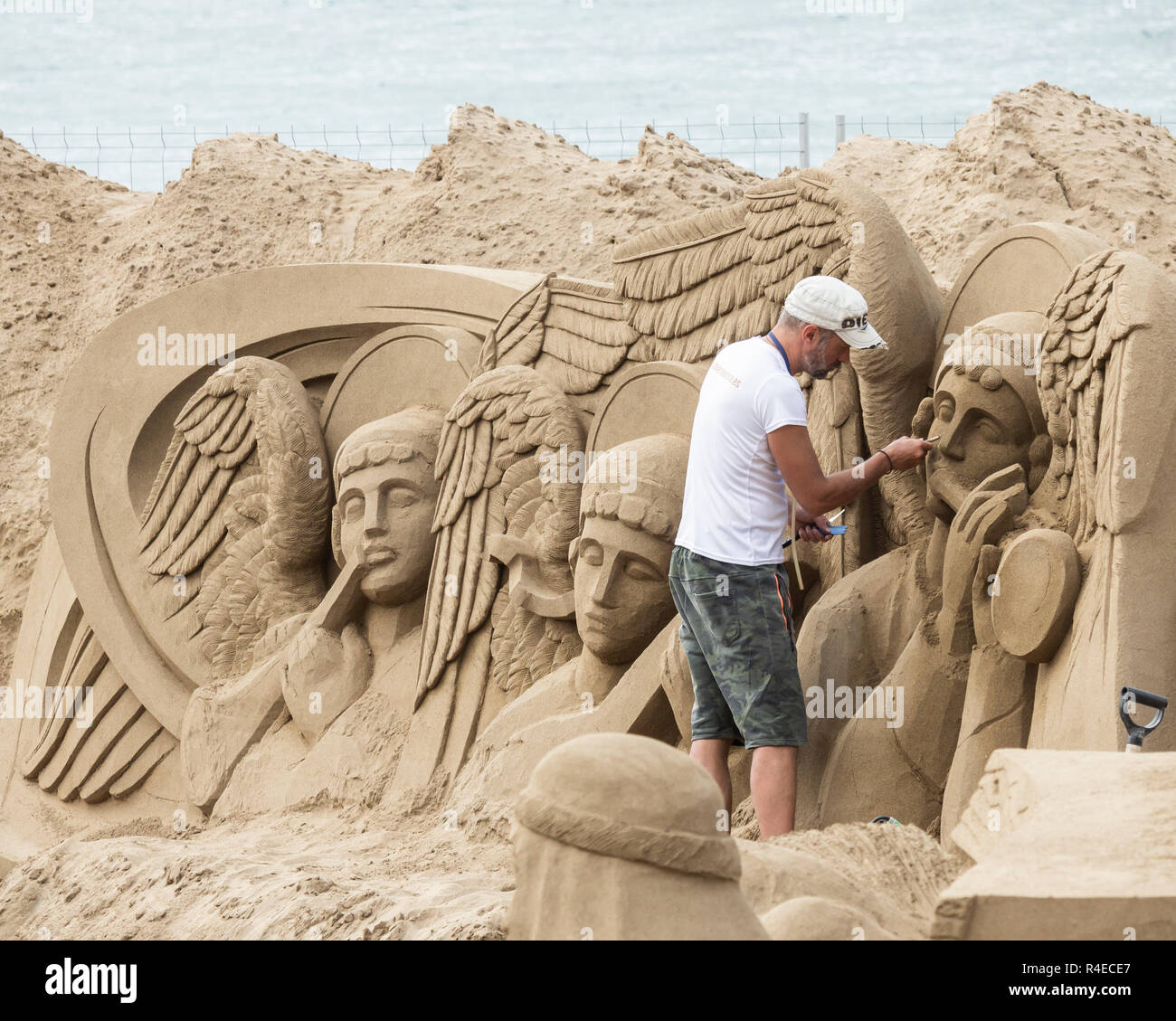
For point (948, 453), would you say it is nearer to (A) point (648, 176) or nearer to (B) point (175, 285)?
(A) point (648, 176)

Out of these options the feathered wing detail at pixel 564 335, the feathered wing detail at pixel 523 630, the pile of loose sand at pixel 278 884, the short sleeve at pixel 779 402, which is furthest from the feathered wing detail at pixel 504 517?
the short sleeve at pixel 779 402

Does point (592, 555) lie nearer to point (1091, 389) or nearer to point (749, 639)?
point (749, 639)

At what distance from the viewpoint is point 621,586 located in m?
5.54

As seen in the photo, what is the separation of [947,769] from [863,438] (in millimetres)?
1172

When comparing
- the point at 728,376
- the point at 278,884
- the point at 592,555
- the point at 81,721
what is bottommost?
the point at 278,884

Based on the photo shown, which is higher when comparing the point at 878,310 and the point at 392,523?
the point at 878,310

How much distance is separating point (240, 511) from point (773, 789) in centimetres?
358

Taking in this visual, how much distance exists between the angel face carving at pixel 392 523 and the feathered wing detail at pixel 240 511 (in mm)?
514

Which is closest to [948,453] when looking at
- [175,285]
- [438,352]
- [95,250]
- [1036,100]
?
[438,352]

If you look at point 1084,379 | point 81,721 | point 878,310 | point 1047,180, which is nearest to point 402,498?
point 81,721

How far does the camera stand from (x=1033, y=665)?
4.51m

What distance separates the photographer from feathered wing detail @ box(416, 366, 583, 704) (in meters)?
6.11

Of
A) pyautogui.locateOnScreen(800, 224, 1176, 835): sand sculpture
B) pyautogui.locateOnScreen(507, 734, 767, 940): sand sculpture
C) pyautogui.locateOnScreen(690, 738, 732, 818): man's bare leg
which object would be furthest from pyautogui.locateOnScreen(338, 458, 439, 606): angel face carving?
pyautogui.locateOnScreen(507, 734, 767, 940): sand sculpture

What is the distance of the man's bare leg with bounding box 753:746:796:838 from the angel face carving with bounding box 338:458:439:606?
8.16ft
